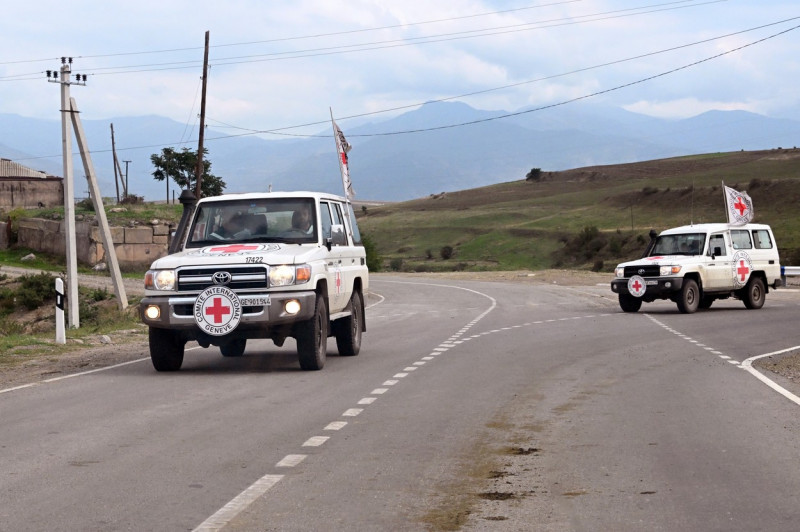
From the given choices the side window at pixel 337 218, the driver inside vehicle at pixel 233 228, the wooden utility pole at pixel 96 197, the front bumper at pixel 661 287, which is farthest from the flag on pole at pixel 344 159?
the driver inside vehicle at pixel 233 228

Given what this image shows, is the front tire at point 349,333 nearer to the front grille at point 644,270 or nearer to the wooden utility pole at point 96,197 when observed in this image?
the wooden utility pole at point 96,197

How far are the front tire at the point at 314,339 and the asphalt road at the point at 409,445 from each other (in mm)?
368

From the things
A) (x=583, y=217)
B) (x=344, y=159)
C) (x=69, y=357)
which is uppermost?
(x=344, y=159)

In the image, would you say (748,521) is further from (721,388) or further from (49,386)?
(49,386)

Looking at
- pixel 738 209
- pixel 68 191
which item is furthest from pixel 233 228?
pixel 738 209

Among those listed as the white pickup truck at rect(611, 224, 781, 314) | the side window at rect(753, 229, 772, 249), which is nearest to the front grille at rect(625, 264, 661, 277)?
the white pickup truck at rect(611, 224, 781, 314)

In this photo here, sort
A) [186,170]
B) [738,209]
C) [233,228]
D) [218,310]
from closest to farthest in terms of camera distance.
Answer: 1. [218,310]
2. [233,228]
3. [738,209]
4. [186,170]

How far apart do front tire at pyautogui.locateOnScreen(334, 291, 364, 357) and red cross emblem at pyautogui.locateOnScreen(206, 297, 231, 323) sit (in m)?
3.50

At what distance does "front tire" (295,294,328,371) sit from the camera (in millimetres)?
14672

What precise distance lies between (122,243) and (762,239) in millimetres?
31745

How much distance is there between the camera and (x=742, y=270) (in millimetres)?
30938

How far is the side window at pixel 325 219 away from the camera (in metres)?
15.9

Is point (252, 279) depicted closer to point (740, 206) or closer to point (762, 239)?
point (762, 239)

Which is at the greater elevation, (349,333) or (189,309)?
(189,309)
